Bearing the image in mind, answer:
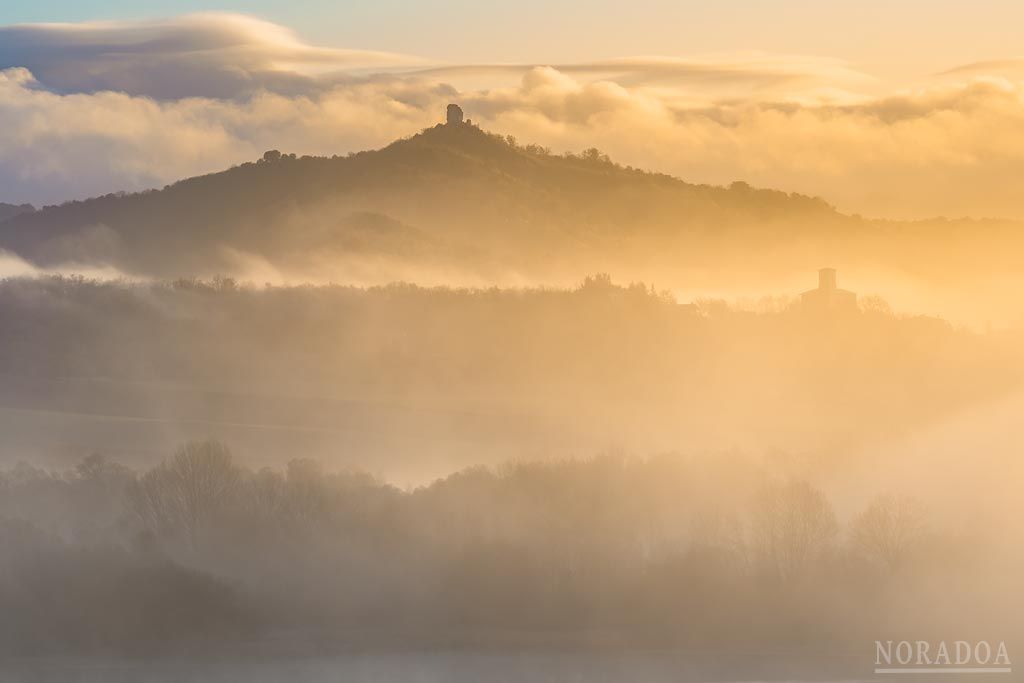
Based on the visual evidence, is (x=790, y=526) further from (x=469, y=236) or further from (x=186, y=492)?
(x=469, y=236)

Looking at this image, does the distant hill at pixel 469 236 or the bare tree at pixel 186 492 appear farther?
the distant hill at pixel 469 236

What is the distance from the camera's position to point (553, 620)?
72.8m

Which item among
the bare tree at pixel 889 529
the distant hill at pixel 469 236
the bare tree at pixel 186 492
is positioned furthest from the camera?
the distant hill at pixel 469 236

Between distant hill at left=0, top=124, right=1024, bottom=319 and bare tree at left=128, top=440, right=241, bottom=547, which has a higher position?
distant hill at left=0, top=124, right=1024, bottom=319

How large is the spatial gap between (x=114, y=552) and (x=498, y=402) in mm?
49929

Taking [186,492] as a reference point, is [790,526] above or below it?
below

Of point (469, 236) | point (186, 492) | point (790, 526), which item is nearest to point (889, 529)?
point (790, 526)

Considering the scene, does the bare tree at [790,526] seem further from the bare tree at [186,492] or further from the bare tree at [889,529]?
the bare tree at [186,492]

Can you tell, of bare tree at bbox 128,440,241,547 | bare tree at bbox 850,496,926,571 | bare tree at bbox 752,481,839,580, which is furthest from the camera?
bare tree at bbox 128,440,241,547

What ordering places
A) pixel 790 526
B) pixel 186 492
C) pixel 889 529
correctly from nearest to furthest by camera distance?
1. pixel 790 526
2. pixel 889 529
3. pixel 186 492

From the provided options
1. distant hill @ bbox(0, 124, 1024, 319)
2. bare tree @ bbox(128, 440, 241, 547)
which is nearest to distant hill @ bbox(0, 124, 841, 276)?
distant hill @ bbox(0, 124, 1024, 319)

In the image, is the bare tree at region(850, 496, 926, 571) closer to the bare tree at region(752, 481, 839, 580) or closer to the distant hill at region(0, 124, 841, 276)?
the bare tree at region(752, 481, 839, 580)

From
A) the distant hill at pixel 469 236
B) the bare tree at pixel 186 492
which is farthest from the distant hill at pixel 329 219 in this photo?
the bare tree at pixel 186 492

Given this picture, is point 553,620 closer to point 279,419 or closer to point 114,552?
point 114,552
